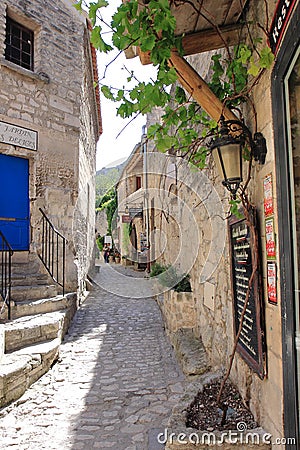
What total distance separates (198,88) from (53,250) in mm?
5022

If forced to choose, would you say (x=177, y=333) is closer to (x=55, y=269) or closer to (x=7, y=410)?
(x=7, y=410)

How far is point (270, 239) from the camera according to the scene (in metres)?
1.72

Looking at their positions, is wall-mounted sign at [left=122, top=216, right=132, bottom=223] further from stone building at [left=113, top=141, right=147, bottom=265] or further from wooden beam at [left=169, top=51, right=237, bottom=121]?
wooden beam at [left=169, top=51, right=237, bottom=121]

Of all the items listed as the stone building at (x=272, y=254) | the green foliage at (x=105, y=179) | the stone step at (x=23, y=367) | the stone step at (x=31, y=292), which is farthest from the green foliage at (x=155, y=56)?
the green foliage at (x=105, y=179)

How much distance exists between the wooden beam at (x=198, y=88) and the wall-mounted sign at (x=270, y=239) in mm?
687

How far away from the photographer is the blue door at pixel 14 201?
6.04m

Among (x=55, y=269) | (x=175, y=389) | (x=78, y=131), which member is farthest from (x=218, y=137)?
(x=78, y=131)

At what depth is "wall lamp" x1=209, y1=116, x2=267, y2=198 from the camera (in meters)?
1.89

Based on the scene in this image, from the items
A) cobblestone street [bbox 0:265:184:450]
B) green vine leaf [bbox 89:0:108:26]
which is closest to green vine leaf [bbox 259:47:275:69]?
green vine leaf [bbox 89:0:108:26]

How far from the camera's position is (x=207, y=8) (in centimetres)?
205

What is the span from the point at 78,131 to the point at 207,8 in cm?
566

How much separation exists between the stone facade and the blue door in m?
0.11

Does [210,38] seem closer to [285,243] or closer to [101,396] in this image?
[285,243]

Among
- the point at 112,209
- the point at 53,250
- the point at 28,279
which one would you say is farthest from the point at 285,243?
the point at 112,209
